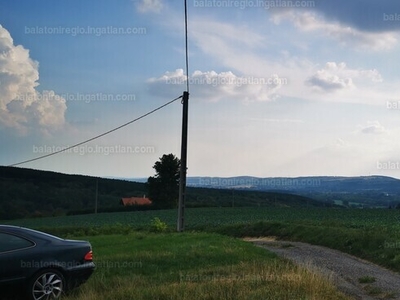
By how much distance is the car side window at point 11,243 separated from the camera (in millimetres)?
9715

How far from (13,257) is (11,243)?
0.34 m

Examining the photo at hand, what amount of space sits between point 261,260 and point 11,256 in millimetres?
6606

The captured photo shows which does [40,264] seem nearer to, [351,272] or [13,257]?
[13,257]

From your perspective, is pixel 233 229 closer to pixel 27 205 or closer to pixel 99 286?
pixel 99 286

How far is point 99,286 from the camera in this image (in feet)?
34.9

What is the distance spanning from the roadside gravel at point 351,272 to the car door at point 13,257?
6.08m

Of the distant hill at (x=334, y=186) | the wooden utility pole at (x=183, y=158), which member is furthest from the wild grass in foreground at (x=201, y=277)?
the distant hill at (x=334, y=186)

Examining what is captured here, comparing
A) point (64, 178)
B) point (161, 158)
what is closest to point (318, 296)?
point (161, 158)

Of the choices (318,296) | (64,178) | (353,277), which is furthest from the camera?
(64,178)

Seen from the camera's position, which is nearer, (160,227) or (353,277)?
(353,277)

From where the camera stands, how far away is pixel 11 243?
983 cm

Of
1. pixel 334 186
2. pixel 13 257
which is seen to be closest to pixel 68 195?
pixel 334 186

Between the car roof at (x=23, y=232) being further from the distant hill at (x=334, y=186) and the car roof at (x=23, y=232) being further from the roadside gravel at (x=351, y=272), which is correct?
the distant hill at (x=334, y=186)

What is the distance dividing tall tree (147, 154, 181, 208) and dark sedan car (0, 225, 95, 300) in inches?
2633
